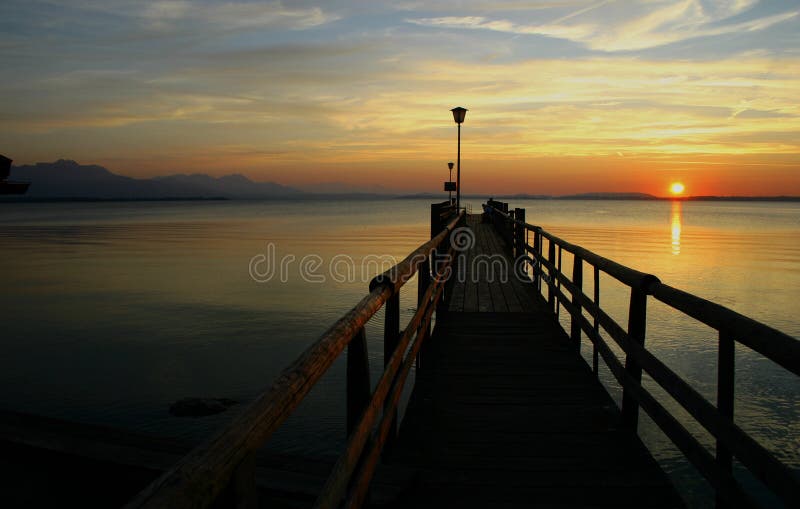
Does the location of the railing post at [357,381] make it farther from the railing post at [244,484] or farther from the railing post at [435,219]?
the railing post at [435,219]

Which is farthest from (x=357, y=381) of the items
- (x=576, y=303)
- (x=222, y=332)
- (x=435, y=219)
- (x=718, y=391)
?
(x=435, y=219)

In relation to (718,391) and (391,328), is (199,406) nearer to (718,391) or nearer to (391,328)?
(391,328)

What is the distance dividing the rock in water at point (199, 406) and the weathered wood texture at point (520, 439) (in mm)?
3941

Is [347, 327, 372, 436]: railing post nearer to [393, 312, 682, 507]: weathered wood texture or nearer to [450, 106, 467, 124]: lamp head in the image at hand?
[393, 312, 682, 507]: weathered wood texture

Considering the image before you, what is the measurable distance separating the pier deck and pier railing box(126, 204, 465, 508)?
0.53 m

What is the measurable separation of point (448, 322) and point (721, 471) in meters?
5.48

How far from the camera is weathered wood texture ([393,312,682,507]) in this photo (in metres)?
3.22

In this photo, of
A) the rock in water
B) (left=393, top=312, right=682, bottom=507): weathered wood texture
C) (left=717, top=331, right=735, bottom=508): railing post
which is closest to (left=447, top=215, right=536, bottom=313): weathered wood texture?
(left=393, top=312, right=682, bottom=507): weathered wood texture

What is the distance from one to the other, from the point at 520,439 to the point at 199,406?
5.96m

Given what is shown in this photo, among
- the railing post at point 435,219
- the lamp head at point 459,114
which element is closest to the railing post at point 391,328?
the railing post at point 435,219

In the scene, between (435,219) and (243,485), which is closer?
(243,485)

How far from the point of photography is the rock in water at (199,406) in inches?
327

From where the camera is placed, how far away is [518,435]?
4.05 m

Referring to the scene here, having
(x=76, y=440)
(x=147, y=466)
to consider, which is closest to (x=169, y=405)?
(x=76, y=440)
